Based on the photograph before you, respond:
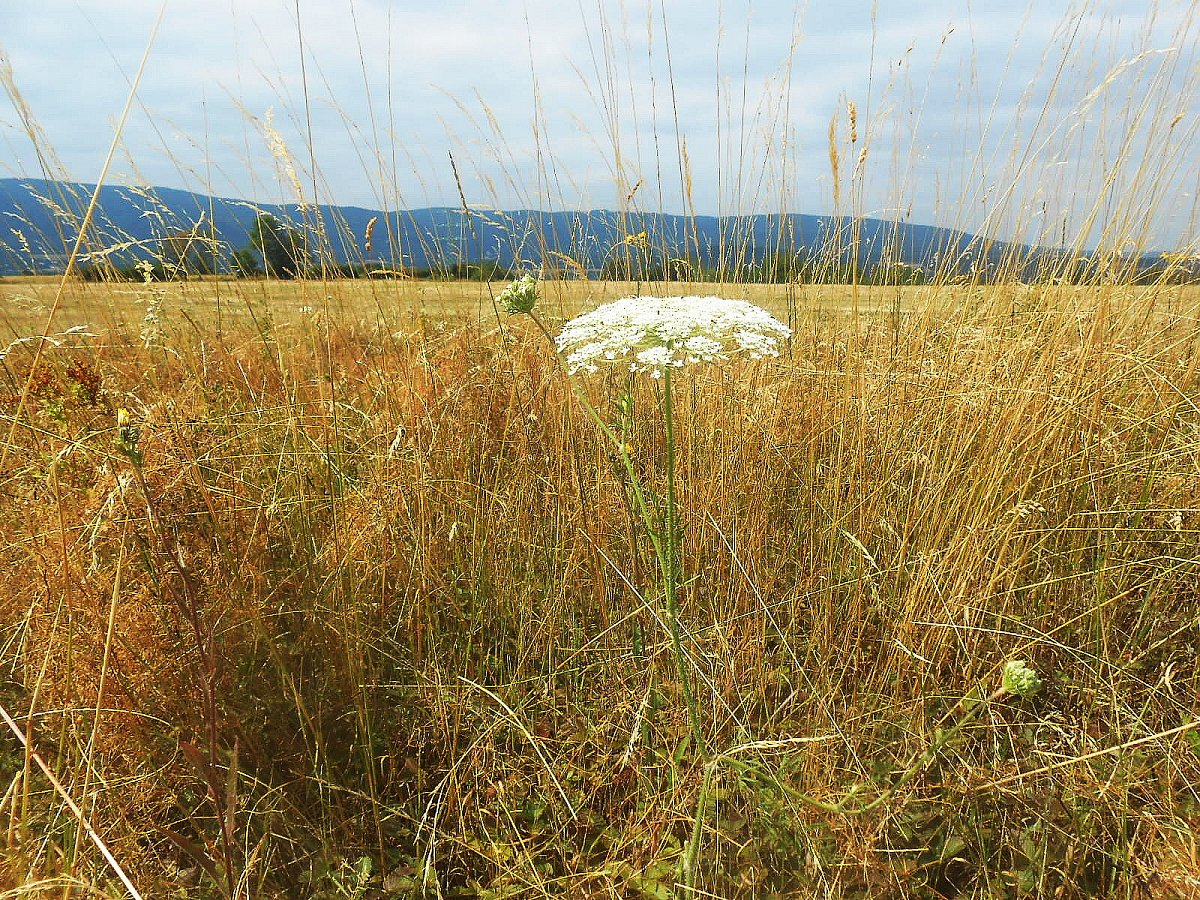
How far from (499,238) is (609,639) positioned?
6.76 feet

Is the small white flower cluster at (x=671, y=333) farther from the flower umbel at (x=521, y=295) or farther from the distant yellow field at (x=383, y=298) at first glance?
the distant yellow field at (x=383, y=298)

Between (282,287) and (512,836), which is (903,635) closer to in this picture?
(512,836)

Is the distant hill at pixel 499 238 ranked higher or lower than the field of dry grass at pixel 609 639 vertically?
higher

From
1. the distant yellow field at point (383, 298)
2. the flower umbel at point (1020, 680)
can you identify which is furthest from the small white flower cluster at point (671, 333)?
the distant yellow field at point (383, 298)

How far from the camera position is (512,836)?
1.47m

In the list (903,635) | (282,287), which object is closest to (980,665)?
(903,635)

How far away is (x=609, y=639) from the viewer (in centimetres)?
177

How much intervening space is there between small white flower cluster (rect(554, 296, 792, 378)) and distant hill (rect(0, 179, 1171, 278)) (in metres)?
1.26

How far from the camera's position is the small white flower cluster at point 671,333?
118cm

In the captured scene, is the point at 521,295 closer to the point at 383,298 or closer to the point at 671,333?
the point at 671,333

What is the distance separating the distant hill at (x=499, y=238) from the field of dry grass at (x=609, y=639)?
0.60 m

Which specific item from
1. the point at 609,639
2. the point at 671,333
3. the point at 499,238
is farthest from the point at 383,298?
the point at 671,333

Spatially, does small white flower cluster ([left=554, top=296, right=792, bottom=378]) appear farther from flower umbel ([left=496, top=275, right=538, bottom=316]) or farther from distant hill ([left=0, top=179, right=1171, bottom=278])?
distant hill ([left=0, top=179, right=1171, bottom=278])

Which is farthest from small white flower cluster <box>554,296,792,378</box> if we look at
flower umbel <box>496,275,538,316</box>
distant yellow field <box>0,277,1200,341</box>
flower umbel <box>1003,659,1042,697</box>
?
distant yellow field <box>0,277,1200,341</box>
